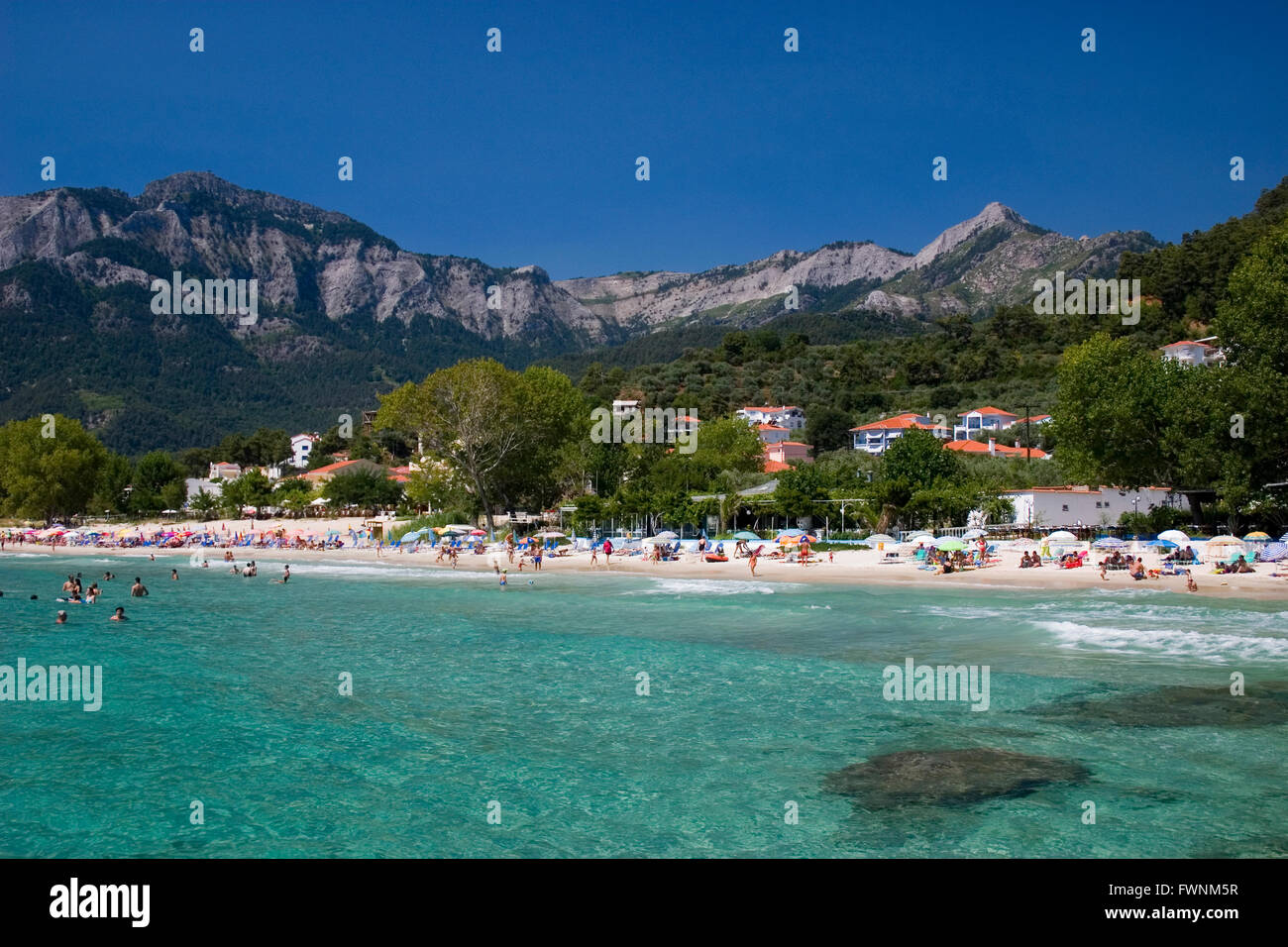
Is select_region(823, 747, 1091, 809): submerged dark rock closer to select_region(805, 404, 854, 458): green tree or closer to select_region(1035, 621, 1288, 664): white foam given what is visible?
select_region(1035, 621, 1288, 664): white foam

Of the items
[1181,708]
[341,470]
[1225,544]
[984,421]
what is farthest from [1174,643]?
→ [341,470]

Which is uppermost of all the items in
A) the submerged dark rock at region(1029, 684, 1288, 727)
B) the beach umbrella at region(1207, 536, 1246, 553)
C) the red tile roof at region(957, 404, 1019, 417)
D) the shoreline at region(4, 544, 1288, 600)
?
the red tile roof at region(957, 404, 1019, 417)

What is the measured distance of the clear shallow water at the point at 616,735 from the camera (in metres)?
10.8

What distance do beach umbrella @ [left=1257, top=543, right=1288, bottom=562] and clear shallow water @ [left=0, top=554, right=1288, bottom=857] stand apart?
5950 mm

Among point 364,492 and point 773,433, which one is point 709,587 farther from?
point 773,433

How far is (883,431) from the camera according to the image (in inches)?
3504

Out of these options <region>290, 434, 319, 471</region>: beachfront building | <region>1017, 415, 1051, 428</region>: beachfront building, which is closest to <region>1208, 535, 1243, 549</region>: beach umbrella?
<region>1017, 415, 1051, 428</region>: beachfront building

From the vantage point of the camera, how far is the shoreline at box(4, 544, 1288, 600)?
30641 millimetres

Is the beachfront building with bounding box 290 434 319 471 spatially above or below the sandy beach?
above

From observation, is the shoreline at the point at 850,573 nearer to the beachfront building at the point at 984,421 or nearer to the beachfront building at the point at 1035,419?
the beachfront building at the point at 1035,419

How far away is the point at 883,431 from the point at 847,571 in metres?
53.4

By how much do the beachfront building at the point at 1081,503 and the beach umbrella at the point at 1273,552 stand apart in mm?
13205
